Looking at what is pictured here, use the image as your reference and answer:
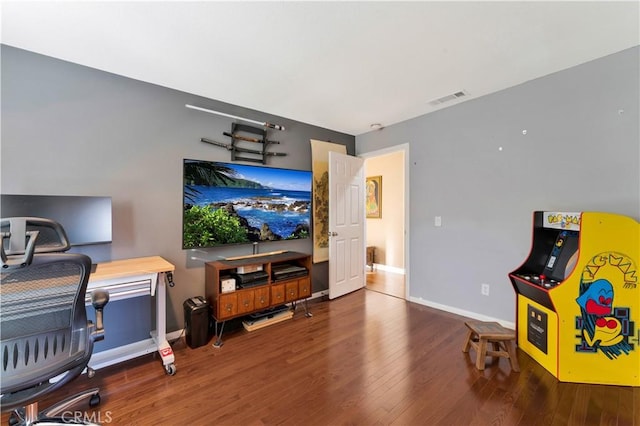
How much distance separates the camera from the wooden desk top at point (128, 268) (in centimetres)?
184

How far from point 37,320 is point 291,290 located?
2.04 m

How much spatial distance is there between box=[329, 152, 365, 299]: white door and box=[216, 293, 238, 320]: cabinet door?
4.74 ft

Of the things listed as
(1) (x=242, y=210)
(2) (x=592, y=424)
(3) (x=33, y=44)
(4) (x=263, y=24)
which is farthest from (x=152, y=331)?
(2) (x=592, y=424)

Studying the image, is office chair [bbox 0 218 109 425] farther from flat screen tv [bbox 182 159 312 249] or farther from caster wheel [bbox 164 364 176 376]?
flat screen tv [bbox 182 159 312 249]

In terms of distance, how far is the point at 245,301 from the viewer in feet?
8.60

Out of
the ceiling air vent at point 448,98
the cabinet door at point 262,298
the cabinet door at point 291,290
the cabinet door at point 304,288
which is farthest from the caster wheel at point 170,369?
the ceiling air vent at point 448,98

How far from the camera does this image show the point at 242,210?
2.96 m

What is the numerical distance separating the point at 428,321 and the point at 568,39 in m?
2.81

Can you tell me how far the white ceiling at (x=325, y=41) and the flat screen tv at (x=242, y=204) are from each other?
887mm

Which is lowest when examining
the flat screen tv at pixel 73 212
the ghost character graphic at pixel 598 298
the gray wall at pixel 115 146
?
the ghost character graphic at pixel 598 298

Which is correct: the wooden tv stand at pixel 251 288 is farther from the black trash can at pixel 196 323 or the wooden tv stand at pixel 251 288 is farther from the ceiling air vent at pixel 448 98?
the ceiling air vent at pixel 448 98

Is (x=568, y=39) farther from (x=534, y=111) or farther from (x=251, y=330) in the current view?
(x=251, y=330)

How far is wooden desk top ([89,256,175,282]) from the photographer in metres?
1.84

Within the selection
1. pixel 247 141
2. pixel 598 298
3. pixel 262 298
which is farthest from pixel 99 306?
pixel 598 298
